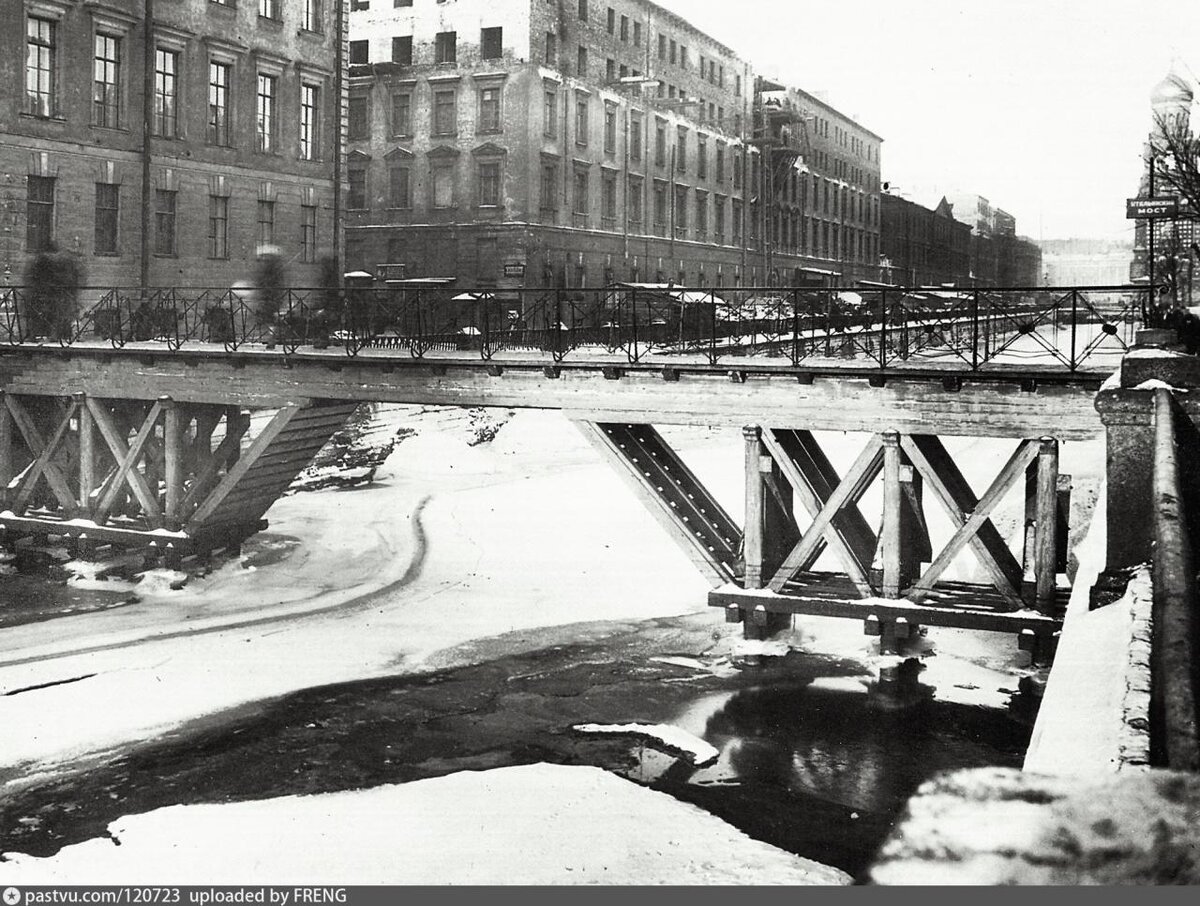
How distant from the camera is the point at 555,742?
13.0m

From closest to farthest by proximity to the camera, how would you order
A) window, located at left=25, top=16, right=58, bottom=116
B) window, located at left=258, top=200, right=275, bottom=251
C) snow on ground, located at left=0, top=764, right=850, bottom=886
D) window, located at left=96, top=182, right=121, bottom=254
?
snow on ground, located at left=0, top=764, right=850, bottom=886 → window, located at left=25, top=16, right=58, bottom=116 → window, located at left=96, top=182, right=121, bottom=254 → window, located at left=258, top=200, right=275, bottom=251

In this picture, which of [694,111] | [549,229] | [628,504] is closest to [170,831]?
[628,504]

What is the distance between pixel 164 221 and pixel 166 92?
361cm

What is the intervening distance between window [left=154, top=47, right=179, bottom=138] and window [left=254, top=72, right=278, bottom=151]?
10.7 feet

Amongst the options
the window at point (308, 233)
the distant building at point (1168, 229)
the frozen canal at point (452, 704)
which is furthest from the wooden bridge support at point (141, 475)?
the window at point (308, 233)

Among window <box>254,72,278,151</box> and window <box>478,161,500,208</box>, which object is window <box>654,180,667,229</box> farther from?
window <box>254,72,278,151</box>

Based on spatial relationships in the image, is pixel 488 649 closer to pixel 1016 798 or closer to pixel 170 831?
pixel 170 831

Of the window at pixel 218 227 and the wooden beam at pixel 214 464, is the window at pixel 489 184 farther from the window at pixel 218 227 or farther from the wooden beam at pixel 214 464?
the wooden beam at pixel 214 464

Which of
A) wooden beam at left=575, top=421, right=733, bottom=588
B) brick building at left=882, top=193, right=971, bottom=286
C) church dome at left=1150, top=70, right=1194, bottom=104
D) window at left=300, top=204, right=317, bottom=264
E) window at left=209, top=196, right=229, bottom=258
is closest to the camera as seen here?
wooden beam at left=575, top=421, right=733, bottom=588

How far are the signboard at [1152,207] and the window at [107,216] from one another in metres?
25.6

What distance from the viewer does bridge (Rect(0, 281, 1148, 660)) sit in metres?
15.0

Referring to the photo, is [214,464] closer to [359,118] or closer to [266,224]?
[266,224]

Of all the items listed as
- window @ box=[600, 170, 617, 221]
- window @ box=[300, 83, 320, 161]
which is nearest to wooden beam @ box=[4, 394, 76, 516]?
window @ box=[300, 83, 320, 161]
